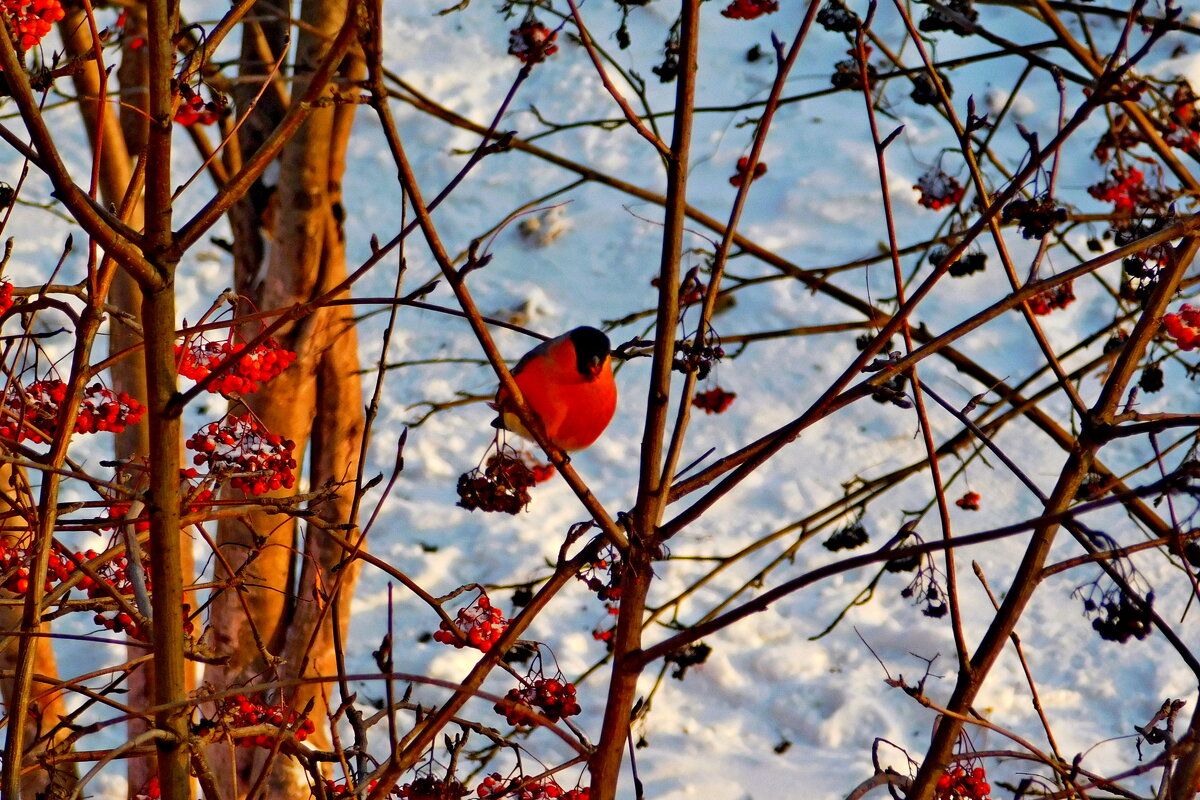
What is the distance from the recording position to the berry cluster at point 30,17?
1184mm

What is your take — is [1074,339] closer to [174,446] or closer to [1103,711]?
[1103,711]

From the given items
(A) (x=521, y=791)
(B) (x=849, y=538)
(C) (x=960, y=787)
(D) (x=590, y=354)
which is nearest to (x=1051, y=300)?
(B) (x=849, y=538)

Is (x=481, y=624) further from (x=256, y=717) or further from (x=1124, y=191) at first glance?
(x=1124, y=191)

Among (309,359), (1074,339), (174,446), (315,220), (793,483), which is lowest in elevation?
(174,446)

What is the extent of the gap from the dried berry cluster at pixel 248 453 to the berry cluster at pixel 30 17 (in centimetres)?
45

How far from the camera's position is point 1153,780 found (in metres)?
3.45

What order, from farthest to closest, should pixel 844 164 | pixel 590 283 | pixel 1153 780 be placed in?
pixel 844 164 < pixel 590 283 < pixel 1153 780

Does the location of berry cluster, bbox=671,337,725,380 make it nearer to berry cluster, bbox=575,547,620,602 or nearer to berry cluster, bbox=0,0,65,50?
berry cluster, bbox=575,547,620,602

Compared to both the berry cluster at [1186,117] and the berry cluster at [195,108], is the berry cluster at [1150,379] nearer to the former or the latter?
the berry cluster at [1186,117]

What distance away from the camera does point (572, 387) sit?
1887mm

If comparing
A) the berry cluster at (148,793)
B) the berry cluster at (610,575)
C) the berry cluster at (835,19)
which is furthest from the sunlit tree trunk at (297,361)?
the berry cluster at (610,575)

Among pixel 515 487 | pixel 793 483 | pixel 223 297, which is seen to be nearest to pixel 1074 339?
pixel 793 483

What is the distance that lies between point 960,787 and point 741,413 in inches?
132

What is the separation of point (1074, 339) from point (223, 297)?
4.08 meters
